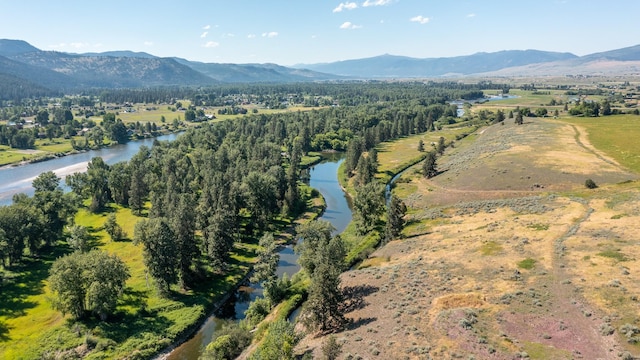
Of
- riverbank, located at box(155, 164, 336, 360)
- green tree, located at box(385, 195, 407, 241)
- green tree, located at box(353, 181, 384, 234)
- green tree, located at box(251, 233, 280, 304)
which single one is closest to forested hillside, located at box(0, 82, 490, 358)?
riverbank, located at box(155, 164, 336, 360)

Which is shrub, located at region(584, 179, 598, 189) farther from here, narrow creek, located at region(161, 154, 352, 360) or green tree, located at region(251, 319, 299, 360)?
green tree, located at region(251, 319, 299, 360)

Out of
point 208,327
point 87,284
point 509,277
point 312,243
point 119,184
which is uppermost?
point 119,184

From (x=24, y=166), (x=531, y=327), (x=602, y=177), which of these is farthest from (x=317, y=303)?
(x=24, y=166)

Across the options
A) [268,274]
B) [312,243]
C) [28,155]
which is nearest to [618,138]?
[312,243]

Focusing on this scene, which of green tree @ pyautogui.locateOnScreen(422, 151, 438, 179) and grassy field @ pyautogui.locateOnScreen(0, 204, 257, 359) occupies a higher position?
green tree @ pyautogui.locateOnScreen(422, 151, 438, 179)

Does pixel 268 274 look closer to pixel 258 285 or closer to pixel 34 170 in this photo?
pixel 258 285

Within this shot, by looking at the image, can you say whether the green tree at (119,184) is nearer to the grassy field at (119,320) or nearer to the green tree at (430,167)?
the grassy field at (119,320)
